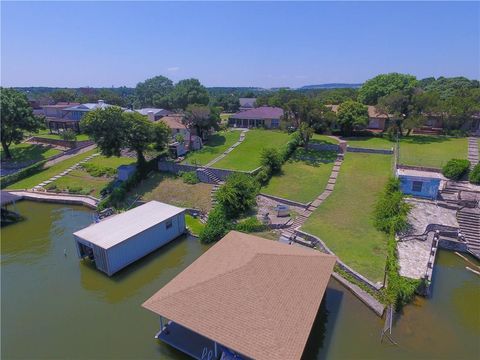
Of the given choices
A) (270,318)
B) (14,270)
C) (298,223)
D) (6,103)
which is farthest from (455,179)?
(6,103)

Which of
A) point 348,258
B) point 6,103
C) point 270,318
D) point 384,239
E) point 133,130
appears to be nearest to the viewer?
point 270,318

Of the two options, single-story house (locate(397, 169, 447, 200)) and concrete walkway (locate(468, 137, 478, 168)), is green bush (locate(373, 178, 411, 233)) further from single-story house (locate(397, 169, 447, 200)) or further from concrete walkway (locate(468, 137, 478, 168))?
concrete walkway (locate(468, 137, 478, 168))

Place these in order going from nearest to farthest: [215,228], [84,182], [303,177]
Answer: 1. [215,228]
2. [303,177]
3. [84,182]

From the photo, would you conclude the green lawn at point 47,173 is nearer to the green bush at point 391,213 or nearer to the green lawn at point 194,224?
the green lawn at point 194,224

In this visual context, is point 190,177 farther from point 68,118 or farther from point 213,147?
point 68,118

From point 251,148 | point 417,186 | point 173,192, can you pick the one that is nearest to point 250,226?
point 173,192

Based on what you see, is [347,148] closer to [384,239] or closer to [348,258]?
[384,239]
